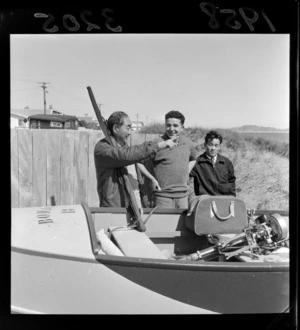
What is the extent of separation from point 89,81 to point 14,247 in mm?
1085

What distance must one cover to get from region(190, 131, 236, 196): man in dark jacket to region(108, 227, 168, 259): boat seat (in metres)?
0.81

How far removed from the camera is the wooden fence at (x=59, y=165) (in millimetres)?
3217

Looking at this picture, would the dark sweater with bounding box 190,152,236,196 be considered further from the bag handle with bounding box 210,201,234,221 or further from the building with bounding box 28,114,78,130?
the building with bounding box 28,114,78,130

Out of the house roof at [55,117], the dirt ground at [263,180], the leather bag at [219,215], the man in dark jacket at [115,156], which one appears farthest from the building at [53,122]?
the dirt ground at [263,180]

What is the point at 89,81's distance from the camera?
111 inches

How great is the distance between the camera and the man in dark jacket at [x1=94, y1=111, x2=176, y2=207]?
3049 mm

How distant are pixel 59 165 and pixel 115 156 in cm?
97

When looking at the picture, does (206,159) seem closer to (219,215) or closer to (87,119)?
(219,215)
